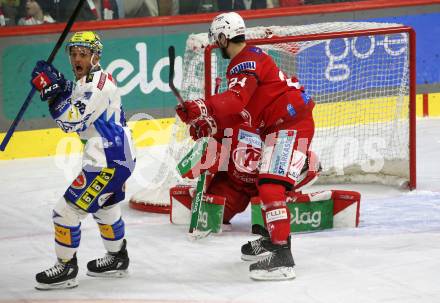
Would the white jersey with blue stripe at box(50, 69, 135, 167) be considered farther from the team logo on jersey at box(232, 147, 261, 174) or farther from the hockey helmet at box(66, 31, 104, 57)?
the team logo on jersey at box(232, 147, 261, 174)

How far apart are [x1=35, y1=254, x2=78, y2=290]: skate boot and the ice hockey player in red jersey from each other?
93 centimetres

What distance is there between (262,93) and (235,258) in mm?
Result: 960

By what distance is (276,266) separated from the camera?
5.82 m

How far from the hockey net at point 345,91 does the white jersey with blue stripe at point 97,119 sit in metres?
1.81

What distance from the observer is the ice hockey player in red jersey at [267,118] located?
229 inches

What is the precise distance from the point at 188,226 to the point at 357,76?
2.85m

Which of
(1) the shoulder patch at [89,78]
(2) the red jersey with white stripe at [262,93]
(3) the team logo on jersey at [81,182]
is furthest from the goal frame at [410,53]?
(3) the team logo on jersey at [81,182]

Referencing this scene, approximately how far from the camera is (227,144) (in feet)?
23.2

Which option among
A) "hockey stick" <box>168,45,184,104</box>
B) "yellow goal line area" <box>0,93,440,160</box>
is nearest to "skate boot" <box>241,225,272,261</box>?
"hockey stick" <box>168,45,184,104</box>

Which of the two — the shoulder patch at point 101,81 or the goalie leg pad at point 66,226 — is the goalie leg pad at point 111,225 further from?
the shoulder patch at point 101,81

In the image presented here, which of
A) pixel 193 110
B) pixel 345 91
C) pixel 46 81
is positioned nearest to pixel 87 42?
pixel 46 81

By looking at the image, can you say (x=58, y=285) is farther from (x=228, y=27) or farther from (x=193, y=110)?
(x=228, y=27)

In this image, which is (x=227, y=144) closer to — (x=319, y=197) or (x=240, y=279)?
(x=319, y=197)

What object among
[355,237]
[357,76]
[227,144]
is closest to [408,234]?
[355,237]
